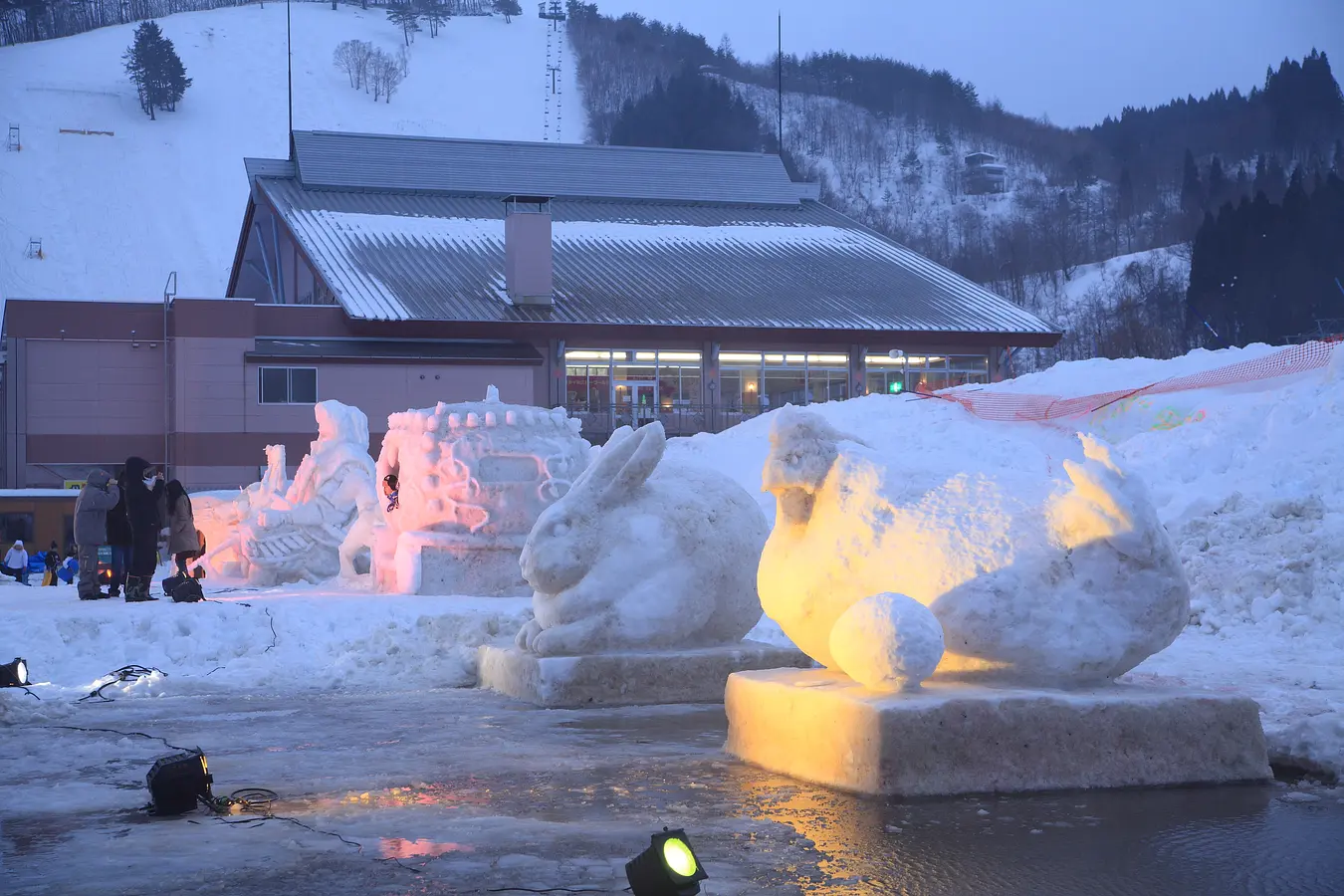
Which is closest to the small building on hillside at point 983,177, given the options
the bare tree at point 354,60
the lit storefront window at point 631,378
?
the bare tree at point 354,60

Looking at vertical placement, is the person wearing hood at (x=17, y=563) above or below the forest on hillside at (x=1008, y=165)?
below

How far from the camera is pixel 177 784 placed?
227 inches

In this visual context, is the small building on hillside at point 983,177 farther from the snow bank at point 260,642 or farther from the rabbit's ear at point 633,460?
the rabbit's ear at point 633,460

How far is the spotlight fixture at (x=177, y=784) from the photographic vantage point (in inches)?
225

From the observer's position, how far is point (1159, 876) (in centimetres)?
464

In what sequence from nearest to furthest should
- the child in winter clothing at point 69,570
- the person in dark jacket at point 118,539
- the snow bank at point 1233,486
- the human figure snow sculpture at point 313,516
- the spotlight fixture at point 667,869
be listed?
the spotlight fixture at point 667,869
the snow bank at point 1233,486
the person in dark jacket at point 118,539
the human figure snow sculpture at point 313,516
the child in winter clothing at point 69,570

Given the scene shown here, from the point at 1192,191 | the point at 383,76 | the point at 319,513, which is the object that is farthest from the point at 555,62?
the point at 319,513

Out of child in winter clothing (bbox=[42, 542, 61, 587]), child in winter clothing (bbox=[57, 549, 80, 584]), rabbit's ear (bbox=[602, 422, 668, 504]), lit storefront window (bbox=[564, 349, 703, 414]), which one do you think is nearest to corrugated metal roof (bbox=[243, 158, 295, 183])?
lit storefront window (bbox=[564, 349, 703, 414])

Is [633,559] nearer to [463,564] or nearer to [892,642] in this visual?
[892,642]

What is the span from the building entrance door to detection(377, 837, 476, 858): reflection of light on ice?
1249 inches

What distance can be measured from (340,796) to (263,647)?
5.45 metres

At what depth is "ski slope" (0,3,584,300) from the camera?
74625 mm

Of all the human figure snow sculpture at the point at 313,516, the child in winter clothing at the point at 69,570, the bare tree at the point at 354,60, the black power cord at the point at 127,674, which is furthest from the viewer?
the bare tree at the point at 354,60

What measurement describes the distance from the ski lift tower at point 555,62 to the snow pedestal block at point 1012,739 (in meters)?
95.9
